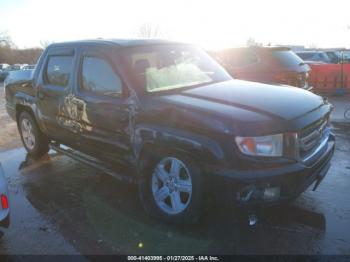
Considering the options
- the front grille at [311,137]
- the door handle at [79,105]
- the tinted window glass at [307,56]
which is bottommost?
the tinted window glass at [307,56]

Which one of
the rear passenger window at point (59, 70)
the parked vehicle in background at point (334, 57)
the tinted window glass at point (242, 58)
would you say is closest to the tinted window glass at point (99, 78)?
the rear passenger window at point (59, 70)

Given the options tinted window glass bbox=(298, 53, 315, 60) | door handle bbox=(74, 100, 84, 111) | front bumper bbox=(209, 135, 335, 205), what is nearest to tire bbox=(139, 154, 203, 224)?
A: front bumper bbox=(209, 135, 335, 205)

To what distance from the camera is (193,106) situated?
3531 millimetres

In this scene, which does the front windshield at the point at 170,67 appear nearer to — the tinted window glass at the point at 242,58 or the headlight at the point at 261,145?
the headlight at the point at 261,145

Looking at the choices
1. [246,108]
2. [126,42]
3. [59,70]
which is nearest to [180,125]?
[246,108]

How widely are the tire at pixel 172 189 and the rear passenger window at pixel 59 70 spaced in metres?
1.93

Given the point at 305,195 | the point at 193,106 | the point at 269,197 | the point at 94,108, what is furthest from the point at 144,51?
the point at 305,195

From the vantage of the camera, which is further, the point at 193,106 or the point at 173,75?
the point at 173,75

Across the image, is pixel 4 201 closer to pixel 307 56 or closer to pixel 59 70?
pixel 59 70

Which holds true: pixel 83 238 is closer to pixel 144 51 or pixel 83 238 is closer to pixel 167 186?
pixel 167 186

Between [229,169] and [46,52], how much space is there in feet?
12.4

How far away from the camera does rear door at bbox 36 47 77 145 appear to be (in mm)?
4953

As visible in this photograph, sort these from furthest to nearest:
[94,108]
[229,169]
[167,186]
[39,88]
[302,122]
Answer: [39,88] → [94,108] → [167,186] → [302,122] → [229,169]

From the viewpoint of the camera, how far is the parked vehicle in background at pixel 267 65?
9477 mm
